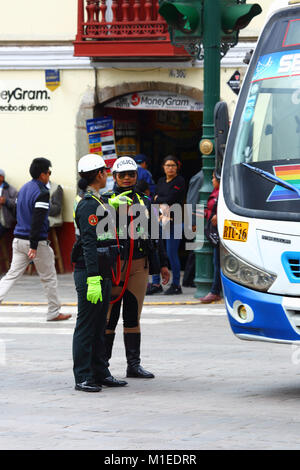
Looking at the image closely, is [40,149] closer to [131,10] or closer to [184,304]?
[131,10]

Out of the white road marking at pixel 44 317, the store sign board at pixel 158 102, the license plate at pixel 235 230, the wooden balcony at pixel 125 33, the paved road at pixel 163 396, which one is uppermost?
the wooden balcony at pixel 125 33

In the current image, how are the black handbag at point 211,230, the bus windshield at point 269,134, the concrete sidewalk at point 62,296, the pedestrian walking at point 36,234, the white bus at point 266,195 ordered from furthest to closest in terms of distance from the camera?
1. the concrete sidewalk at point 62,296
2. the black handbag at point 211,230
3. the pedestrian walking at point 36,234
4. the bus windshield at point 269,134
5. the white bus at point 266,195

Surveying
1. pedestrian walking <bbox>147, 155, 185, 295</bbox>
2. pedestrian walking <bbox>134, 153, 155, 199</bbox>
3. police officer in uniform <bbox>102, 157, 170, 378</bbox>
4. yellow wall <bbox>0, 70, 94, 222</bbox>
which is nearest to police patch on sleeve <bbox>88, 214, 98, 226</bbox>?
police officer in uniform <bbox>102, 157, 170, 378</bbox>

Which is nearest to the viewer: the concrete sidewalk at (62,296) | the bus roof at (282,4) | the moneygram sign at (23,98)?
the bus roof at (282,4)

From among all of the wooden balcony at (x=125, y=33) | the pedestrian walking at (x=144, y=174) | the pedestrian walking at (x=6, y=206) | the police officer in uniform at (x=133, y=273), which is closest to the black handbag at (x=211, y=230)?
the pedestrian walking at (x=144, y=174)

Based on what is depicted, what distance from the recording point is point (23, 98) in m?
19.3

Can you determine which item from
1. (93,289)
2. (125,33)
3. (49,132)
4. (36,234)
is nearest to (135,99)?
(125,33)

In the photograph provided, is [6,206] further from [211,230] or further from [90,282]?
[90,282]

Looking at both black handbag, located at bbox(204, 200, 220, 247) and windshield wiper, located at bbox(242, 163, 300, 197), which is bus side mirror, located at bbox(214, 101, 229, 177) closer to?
windshield wiper, located at bbox(242, 163, 300, 197)

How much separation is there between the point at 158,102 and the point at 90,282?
10326mm

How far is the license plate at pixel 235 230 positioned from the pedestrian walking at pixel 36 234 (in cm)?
474

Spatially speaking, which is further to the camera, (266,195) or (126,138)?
(126,138)

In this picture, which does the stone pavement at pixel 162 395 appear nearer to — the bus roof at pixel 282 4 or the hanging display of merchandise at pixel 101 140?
the bus roof at pixel 282 4

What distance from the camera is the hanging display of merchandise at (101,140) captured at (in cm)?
1909
